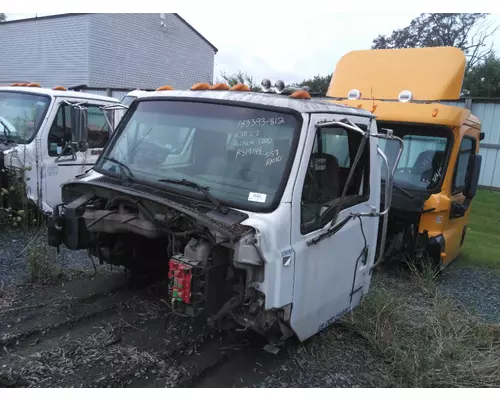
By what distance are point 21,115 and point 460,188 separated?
21.1 ft

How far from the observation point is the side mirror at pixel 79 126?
6.67 meters

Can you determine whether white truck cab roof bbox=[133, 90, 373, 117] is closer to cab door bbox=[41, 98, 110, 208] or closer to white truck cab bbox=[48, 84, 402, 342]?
white truck cab bbox=[48, 84, 402, 342]

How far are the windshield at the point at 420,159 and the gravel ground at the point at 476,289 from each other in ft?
4.60

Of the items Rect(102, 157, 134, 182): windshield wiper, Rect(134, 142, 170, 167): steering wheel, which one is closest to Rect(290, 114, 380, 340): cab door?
Rect(134, 142, 170, 167): steering wheel

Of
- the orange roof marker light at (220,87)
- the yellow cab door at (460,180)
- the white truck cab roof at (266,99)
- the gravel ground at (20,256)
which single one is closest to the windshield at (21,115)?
the gravel ground at (20,256)

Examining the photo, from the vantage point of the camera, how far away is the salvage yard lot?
10.5 feet

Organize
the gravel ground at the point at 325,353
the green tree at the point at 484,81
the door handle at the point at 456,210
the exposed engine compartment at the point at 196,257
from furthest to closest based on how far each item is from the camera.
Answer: the green tree at the point at 484,81 < the door handle at the point at 456,210 < the gravel ground at the point at 325,353 < the exposed engine compartment at the point at 196,257

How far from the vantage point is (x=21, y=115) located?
6.95 metres

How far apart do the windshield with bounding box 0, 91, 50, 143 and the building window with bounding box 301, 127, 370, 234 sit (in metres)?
4.70

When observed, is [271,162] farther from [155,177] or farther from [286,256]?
[155,177]

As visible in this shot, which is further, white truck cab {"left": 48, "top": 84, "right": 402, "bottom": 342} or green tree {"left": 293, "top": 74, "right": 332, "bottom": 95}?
green tree {"left": 293, "top": 74, "right": 332, "bottom": 95}

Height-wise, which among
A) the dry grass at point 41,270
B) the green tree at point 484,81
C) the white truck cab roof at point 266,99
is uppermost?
the green tree at point 484,81

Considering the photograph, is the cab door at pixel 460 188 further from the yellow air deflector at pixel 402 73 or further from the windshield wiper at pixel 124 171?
the windshield wiper at pixel 124 171

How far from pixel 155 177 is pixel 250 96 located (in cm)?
99
